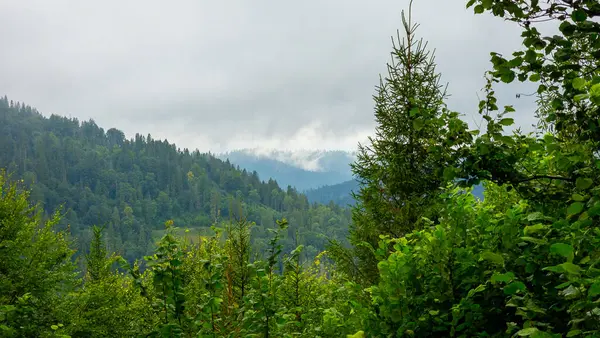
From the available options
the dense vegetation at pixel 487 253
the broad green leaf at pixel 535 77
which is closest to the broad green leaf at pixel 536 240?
the dense vegetation at pixel 487 253

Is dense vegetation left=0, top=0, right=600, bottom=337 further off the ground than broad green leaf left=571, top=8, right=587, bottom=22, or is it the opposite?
broad green leaf left=571, top=8, right=587, bottom=22

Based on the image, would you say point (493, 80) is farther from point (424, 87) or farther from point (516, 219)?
point (424, 87)

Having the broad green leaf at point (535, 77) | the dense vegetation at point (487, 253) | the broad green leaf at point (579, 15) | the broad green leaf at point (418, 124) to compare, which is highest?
the broad green leaf at point (579, 15)

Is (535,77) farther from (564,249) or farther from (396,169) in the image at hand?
(396,169)

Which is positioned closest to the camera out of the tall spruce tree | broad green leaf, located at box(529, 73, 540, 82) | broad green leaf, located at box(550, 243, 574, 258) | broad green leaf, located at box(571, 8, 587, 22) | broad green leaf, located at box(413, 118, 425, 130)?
broad green leaf, located at box(550, 243, 574, 258)

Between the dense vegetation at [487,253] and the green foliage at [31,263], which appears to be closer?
the dense vegetation at [487,253]

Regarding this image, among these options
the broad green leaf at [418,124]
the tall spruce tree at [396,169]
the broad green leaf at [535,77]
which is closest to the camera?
the broad green leaf at [535,77]

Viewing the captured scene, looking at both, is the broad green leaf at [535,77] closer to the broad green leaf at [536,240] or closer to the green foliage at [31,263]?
the broad green leaf at [536,240]

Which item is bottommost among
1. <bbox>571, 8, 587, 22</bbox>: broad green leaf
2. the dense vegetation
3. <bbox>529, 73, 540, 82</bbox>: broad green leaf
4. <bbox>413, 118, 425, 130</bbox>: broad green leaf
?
the dense vegetation

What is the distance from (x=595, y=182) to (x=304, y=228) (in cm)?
18970

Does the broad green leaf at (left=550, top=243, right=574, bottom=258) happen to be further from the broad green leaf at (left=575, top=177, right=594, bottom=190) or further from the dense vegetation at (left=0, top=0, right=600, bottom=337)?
the broad green leaf at (left=575, top=177, right=594, bottom=190)

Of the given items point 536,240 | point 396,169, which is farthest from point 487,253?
point 396,169

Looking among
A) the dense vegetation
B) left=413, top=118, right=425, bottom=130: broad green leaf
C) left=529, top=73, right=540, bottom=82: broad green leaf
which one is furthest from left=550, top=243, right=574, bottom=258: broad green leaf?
left=413, top=118, right=425, bottom=130: broad green leaf

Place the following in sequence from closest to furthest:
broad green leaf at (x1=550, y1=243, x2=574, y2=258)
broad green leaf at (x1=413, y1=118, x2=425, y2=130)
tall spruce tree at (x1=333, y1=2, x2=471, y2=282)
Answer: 1. broad green leaf at (x1=550, y1=243, x2=574, y2=258)
2. broad green leaf at (x1=413, y1=118, x2=425, y2=130)
3. tall spruce tree at (x1=333, y1=2, x2=471, y2=282)
